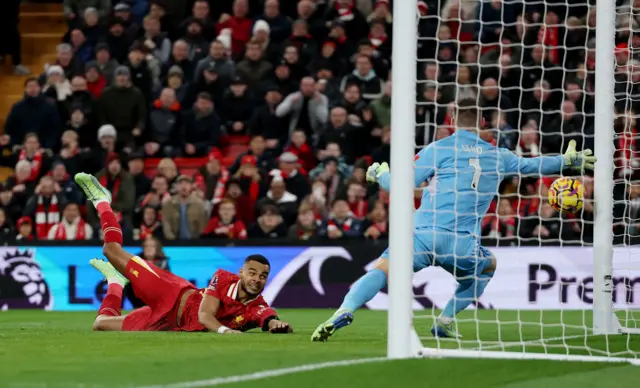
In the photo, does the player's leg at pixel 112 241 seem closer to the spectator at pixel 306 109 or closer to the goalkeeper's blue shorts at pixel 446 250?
the goalkeeper's blue shorts at pixel 446 250

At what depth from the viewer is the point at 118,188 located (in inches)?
667

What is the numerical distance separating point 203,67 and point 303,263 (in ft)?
14.6

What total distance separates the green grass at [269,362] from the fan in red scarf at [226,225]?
5783mm

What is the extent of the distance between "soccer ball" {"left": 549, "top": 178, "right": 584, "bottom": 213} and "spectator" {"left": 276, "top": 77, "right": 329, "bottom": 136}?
29.3 ft

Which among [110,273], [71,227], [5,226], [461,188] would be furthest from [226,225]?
[461,188]

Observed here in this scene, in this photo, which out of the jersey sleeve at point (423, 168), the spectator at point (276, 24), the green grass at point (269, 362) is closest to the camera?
the green grass at point (269, 362)

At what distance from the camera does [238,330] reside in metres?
10.1

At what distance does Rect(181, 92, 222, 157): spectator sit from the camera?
714 inches

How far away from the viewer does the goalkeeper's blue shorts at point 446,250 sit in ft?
29.5

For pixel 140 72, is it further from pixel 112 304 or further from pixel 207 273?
pixel 112 304

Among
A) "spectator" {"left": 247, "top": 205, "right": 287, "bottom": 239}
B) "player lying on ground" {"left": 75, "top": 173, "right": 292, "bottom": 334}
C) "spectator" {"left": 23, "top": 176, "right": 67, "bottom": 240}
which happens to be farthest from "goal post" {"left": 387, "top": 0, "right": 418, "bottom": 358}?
"spectator" {"left": 23, "top": 176, "right": 67, "bottom": 240}

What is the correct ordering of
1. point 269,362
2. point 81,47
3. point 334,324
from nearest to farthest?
point 269,362 → point 334,324 → point 81,47

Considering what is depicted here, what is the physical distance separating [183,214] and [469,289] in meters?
7.30

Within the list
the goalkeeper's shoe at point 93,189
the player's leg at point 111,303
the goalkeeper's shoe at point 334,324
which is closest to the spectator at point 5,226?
the player's leg at point 111,303
